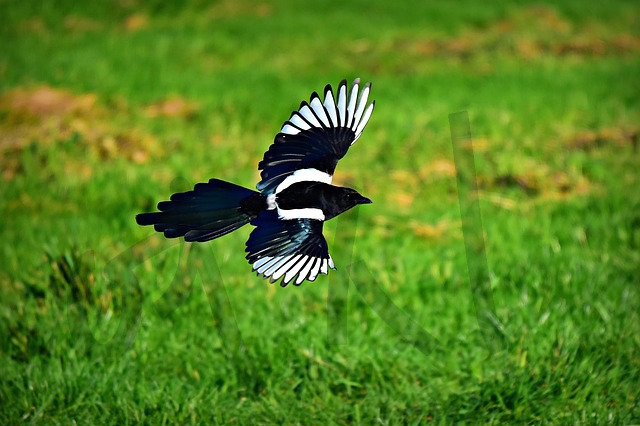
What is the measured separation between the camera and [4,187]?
5711 millimetres

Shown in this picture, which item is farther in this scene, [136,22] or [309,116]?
[136,22]

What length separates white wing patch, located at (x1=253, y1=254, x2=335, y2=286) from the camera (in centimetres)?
190

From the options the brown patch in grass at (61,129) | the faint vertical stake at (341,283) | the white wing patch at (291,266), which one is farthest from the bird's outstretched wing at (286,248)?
the brown patch in grass at (61,129)

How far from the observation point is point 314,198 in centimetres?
203

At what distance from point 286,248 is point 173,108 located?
5334 millimetres

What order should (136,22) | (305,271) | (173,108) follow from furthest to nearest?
(136,22) < (173,108) < (305,271)

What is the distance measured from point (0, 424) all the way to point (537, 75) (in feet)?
19.6

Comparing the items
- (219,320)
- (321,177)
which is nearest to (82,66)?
(219,320)

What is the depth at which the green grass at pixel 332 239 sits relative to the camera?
11.1ft

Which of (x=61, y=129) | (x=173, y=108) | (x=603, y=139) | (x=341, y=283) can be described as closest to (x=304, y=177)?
(x=341, y=283)

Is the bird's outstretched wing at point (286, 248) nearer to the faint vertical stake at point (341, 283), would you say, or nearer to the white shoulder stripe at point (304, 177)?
the white shoulder stripe at point (304, 177)

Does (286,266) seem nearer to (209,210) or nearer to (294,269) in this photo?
(294,269)

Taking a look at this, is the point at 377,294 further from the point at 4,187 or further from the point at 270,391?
the point at 4,187

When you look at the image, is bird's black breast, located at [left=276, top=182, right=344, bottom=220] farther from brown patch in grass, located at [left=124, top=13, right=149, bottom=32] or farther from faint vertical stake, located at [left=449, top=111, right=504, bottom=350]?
brown patch in grass, located at [left=124, top=13, right=149, bottom=32]
